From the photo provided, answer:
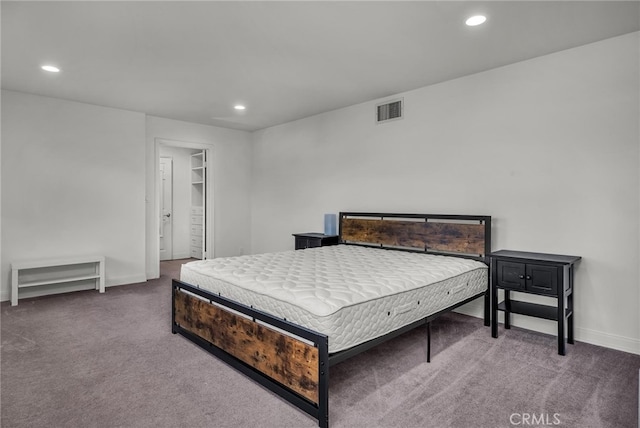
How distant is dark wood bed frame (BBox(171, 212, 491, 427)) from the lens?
189cm

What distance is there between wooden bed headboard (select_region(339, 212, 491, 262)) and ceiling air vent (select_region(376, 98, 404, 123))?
121cm

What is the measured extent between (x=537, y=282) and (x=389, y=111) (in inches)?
101

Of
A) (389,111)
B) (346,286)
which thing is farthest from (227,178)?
(346,286)

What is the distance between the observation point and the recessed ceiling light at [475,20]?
2.56 m

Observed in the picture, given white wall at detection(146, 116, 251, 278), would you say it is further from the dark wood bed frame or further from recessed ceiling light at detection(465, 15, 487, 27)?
recessed ceiling light at detection(465, 15, 487, 27)

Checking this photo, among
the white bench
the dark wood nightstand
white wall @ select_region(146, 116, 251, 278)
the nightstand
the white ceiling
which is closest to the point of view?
the white ceiling

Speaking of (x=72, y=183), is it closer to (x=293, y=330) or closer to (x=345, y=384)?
(x=293, y=330)

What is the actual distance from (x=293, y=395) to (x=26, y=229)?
4.29m

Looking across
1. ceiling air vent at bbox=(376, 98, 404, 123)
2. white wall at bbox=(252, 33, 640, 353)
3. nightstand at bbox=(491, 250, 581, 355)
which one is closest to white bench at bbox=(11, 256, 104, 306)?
white wall at bbox=(252, 33, 640, 353)

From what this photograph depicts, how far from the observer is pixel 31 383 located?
2.32 m

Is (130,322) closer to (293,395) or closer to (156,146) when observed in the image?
Answer: (293,395)

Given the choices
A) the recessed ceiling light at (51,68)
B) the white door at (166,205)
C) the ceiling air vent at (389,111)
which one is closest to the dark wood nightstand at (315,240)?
the ceiling air vent at (389,111)

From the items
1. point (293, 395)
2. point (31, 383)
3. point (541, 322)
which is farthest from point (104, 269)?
point (541, 322)

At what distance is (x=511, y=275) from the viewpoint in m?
3.05
